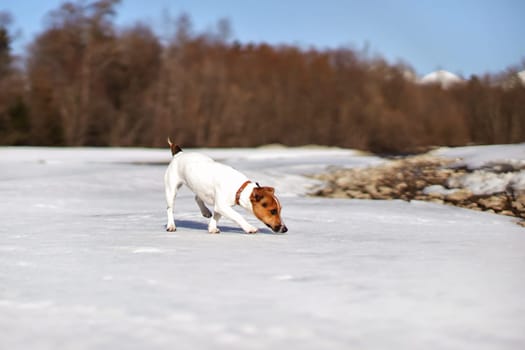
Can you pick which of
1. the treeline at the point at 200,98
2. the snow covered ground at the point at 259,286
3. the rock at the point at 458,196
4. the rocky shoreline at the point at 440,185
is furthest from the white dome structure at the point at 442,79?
the snow covered ground at the point at 259,286

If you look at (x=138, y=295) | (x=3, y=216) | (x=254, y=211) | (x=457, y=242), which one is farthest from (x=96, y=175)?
(x=138, y=295)

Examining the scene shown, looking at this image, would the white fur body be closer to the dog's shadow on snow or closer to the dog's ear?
the dog's ear

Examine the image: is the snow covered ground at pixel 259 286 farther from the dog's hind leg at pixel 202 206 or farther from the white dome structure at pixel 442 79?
the white dome structure at pixel 442 79

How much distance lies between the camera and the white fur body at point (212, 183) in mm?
5168

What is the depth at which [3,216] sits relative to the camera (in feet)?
22.2

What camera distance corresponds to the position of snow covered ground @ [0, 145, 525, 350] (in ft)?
7.54

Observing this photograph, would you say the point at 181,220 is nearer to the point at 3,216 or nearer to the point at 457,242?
the point at 3,216

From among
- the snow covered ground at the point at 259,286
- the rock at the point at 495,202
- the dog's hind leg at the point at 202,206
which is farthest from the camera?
the rock at the point at 495,202

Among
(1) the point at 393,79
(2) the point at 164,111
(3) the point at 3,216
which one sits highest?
(1) the point at 393,79

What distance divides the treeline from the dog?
2505cm

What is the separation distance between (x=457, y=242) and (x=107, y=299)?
3.09m

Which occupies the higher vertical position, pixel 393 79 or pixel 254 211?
pixel 393 79

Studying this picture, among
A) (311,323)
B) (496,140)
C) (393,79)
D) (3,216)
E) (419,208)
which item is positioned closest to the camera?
(311,323)

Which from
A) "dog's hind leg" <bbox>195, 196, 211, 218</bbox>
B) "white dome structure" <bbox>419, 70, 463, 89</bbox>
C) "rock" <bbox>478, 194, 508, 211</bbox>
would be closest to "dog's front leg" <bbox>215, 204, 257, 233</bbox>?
"dog's hind leg" <bbox>195, 196, 211, 218</bbox>
